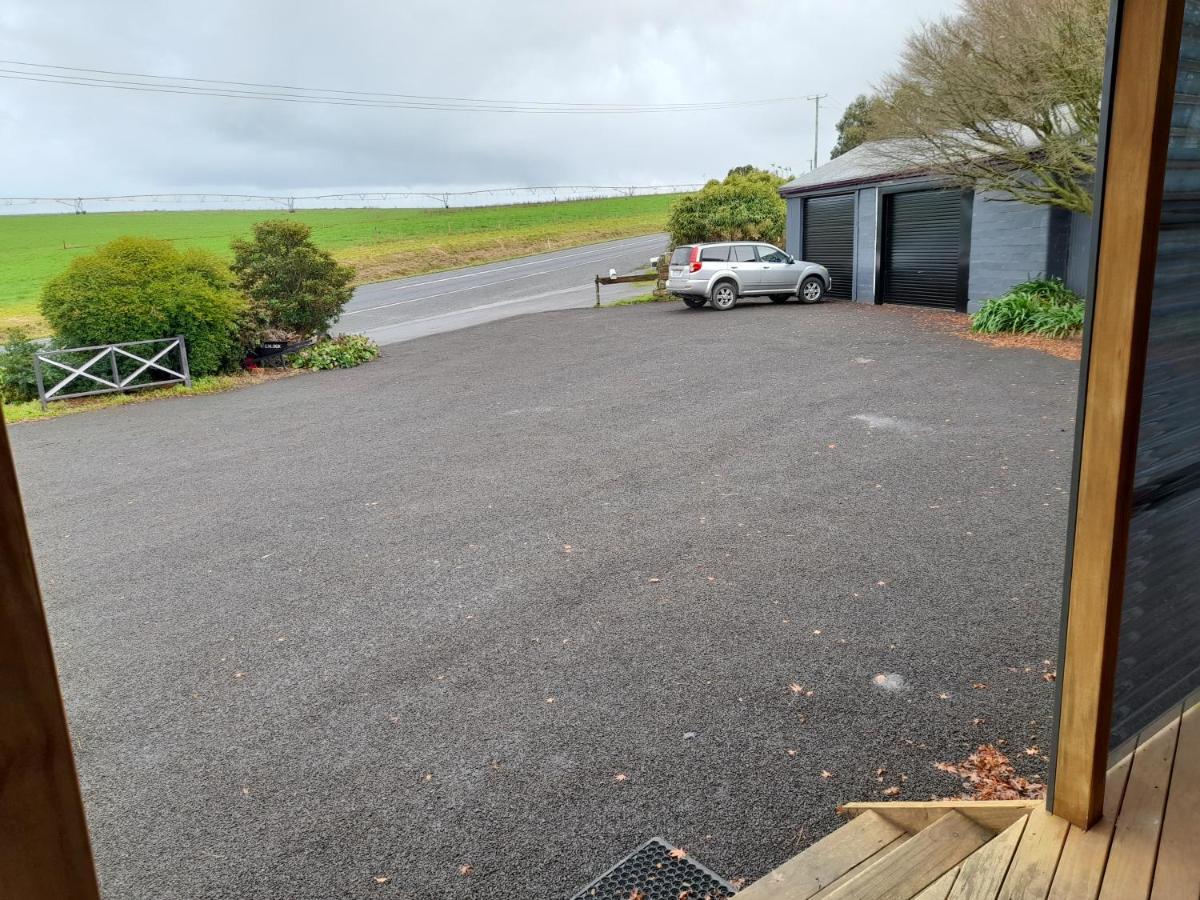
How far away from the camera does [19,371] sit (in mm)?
13438

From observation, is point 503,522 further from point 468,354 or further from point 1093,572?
point 468,354

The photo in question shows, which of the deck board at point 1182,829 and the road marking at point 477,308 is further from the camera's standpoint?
the road marking at point 477,308

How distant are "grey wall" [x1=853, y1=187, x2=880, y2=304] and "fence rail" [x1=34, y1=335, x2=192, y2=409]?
15.1 meters

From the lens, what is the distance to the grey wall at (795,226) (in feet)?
75.2

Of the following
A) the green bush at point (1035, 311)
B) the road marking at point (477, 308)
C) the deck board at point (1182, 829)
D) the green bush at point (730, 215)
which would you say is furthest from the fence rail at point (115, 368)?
the green bush at point (730, 215)

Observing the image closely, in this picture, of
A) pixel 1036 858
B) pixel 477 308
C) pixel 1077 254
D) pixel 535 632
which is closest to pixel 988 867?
pixel 1036 858

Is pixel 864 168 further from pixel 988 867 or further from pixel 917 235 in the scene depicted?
pixel 988 867

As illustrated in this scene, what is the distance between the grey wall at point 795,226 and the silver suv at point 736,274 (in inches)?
85.7

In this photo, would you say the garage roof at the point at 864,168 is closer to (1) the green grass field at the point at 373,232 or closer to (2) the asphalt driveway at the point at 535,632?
(2) the asphalt driveway at the point at 535,632

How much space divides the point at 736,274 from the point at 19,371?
48.2 feet

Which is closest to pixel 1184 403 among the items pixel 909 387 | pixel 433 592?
pixel 433 592

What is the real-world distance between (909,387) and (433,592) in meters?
7.75

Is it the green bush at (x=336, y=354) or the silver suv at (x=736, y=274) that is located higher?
the silver suv at (x=736, y=274)

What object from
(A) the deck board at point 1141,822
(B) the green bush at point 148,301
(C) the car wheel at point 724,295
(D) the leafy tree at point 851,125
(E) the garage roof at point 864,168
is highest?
(D) the leafy tree at point 851,125
